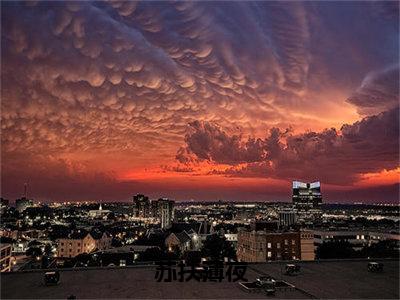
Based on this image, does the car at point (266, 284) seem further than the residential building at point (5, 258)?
No

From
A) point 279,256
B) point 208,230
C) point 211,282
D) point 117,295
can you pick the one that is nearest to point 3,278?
point 117,295

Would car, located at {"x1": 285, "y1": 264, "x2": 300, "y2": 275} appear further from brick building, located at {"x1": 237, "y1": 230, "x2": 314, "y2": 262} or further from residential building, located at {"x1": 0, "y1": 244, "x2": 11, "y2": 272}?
residential building, located at {"x1": 0, "y1": 244, "x2": 11, "y2": 272}

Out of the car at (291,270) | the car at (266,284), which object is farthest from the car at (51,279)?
the car at (291,270)

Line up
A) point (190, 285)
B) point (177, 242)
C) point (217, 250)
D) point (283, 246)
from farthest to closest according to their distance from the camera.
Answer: point (177, 242)
point (283, 246)
point (217, 250)
point (190, 285)

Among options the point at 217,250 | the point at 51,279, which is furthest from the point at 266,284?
the point at 217,250

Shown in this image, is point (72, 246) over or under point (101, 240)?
under

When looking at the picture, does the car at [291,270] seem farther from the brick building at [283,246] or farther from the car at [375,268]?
the brick building at [283,246]

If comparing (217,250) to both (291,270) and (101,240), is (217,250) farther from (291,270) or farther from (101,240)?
(101,240)

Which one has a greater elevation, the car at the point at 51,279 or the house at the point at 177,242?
the car at the point at 51,279

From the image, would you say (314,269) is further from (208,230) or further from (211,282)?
(208,230)
